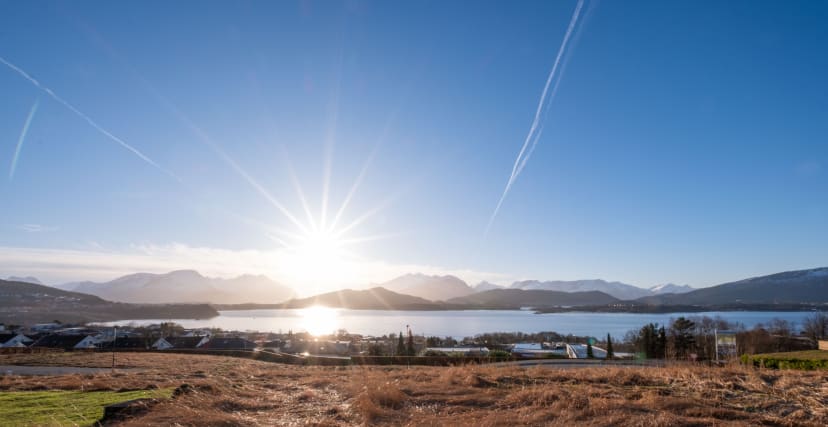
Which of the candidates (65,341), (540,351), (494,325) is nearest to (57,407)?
(540,351)

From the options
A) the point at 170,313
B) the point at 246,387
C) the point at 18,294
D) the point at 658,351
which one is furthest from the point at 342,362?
the point at 18,294

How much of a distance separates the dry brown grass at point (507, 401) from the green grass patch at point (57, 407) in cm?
75

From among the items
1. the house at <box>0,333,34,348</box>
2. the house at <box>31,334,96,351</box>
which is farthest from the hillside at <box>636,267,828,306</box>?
the house at <box>0,333,34,348</box>

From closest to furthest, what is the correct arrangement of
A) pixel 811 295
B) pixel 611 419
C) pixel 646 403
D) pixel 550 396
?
pixel 611 419 < pixel 646 403 < pixel 550 396 < pixel 811 295

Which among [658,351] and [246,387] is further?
[658,351]

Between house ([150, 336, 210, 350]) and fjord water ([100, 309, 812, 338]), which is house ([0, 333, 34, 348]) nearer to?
house ([150, 336, 210, 350])

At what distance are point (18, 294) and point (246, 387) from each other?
661 ft

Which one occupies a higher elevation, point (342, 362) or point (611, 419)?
point (611, 419)

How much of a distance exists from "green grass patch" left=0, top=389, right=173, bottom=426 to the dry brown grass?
0.75 meters

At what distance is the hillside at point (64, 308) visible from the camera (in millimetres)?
128325

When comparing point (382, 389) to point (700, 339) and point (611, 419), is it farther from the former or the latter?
point (700, 339)

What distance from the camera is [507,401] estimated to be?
30.6ft

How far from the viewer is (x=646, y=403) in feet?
28.4

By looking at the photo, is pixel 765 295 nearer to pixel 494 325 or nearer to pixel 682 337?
pixel 494 325
